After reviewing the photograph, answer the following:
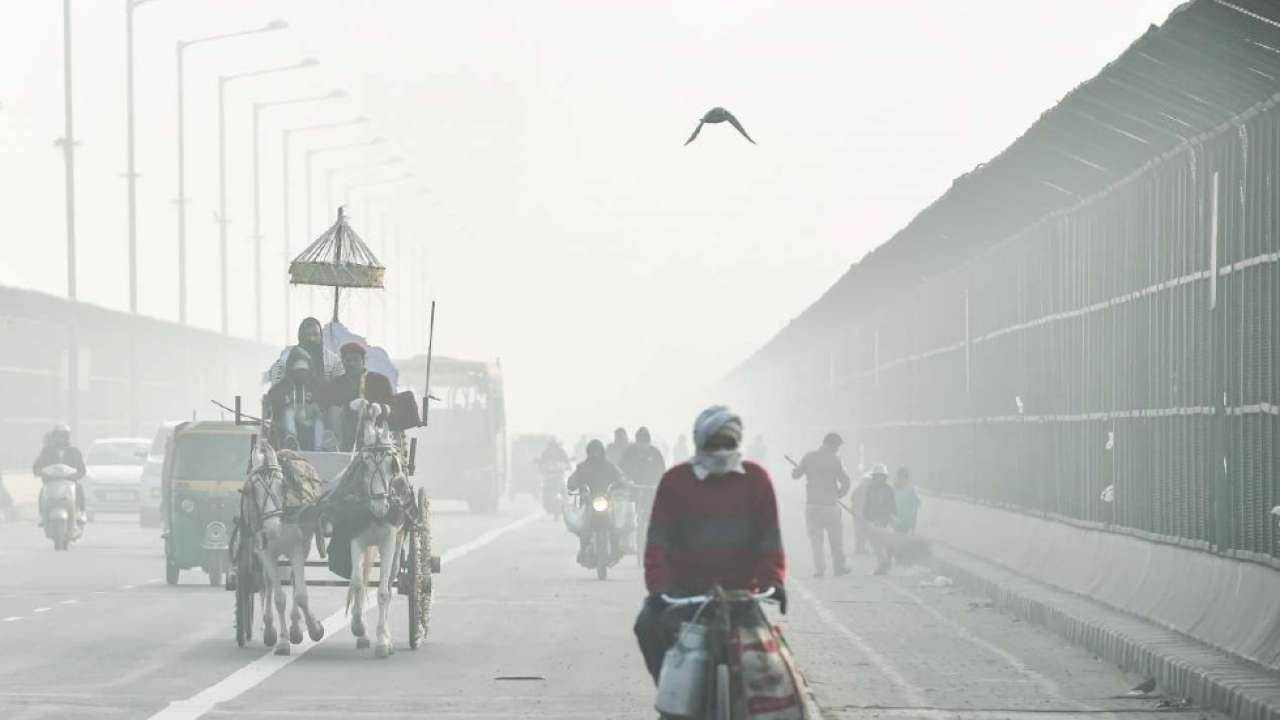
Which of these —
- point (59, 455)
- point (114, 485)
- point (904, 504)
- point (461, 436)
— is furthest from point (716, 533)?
point (461, 436)

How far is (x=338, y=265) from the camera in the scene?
2389 centimetres

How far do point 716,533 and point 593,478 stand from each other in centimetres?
2213

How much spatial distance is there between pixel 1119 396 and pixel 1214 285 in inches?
170

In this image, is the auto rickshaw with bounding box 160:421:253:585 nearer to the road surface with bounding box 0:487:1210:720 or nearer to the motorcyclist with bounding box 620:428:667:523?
the road surface with bounding box 0:487:1210:720

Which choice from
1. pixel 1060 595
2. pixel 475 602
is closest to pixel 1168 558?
pixel 1060 595

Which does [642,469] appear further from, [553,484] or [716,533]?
[716,533]

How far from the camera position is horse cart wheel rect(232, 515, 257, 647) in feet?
67.5

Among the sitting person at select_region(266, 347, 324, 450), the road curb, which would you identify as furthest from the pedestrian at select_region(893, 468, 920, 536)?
the sitting person at select_region(266, 347, 324, 450)

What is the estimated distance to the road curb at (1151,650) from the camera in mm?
15750

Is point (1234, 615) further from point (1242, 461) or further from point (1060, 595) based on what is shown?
point (1060, 595)

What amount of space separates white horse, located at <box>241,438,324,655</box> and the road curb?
578cm

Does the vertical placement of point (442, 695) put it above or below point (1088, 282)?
below

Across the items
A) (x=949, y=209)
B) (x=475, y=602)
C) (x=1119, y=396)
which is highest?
(x=949, y=209)

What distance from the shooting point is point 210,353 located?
8231cm
